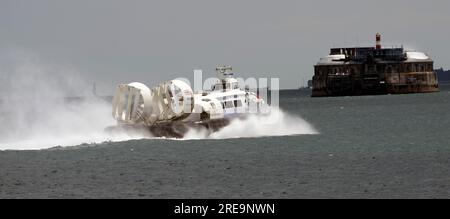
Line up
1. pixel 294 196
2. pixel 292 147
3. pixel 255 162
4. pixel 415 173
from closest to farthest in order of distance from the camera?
pixel 294 196, pixel 415 173, pixel 255 162, pixel 292 147

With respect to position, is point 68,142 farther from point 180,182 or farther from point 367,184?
point 367,184

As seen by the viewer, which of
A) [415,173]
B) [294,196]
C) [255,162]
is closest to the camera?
[294,196]

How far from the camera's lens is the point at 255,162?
5100 cm

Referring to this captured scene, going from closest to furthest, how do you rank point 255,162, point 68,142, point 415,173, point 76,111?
point 415,173 < point 255,162 < point 68,142 < point 76,111

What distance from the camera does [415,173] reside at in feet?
148
